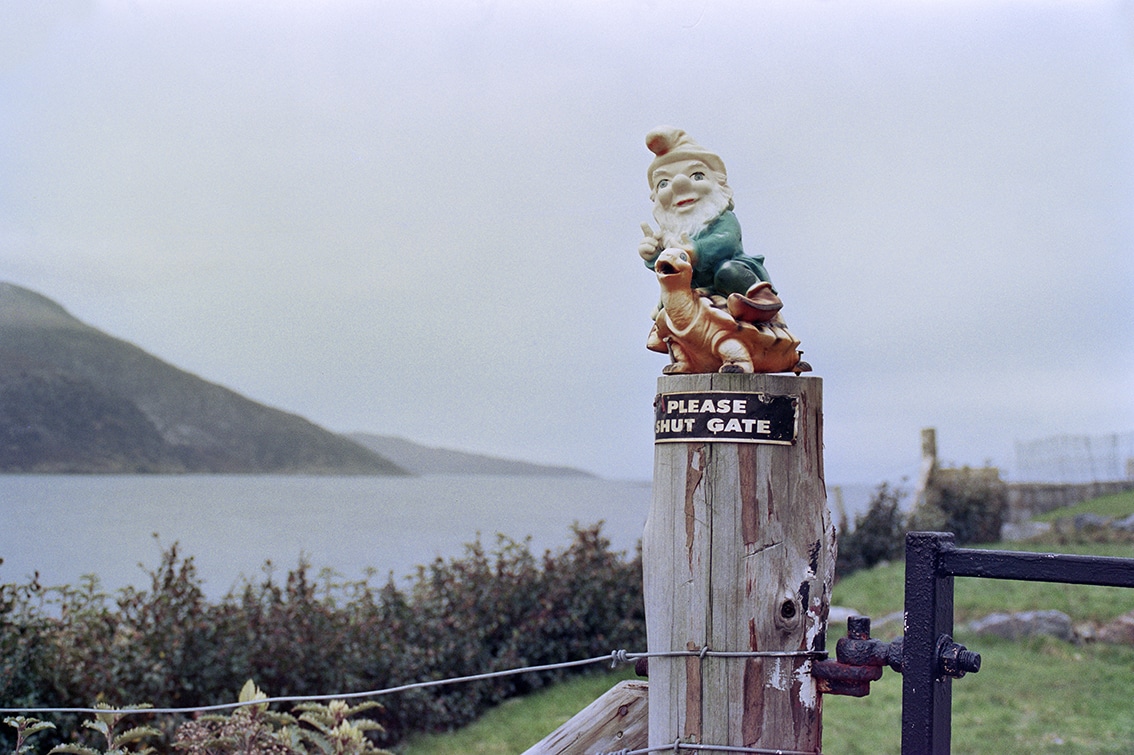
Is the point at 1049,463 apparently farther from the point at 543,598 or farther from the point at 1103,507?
the point at 543,598

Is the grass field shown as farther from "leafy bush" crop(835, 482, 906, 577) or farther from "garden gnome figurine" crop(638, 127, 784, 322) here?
"garden gnome figurine" crop(638, 127, 784, 322)

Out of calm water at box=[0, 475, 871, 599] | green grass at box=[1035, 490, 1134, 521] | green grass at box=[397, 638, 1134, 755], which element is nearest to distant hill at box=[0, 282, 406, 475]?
calm water at box=[0, 475, 871, 599]

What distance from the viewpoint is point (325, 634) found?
5.02 metres

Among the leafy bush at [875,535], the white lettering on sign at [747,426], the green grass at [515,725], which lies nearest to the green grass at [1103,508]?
the leafy bush at [875,535]

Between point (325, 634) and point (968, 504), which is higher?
point (968, 504)

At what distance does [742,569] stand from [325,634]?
355 centimetres

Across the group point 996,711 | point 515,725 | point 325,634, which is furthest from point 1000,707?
point 325,634

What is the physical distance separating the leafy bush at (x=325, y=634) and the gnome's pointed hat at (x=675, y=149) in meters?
2.37

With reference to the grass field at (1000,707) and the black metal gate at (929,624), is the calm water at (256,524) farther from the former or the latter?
the black metal gate at (929,624)

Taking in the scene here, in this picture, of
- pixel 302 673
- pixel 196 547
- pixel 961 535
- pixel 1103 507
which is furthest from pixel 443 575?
pixel 1103 507

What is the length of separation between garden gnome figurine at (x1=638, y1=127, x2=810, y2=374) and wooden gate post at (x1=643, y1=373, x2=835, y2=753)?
0.18 meters

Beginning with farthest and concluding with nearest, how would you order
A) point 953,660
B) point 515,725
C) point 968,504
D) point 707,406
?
point 968,504 < point 515,725 < point 707,406 < point 953,660

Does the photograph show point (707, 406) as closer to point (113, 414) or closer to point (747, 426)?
point (747, 426)

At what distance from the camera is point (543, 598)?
20.6ft
